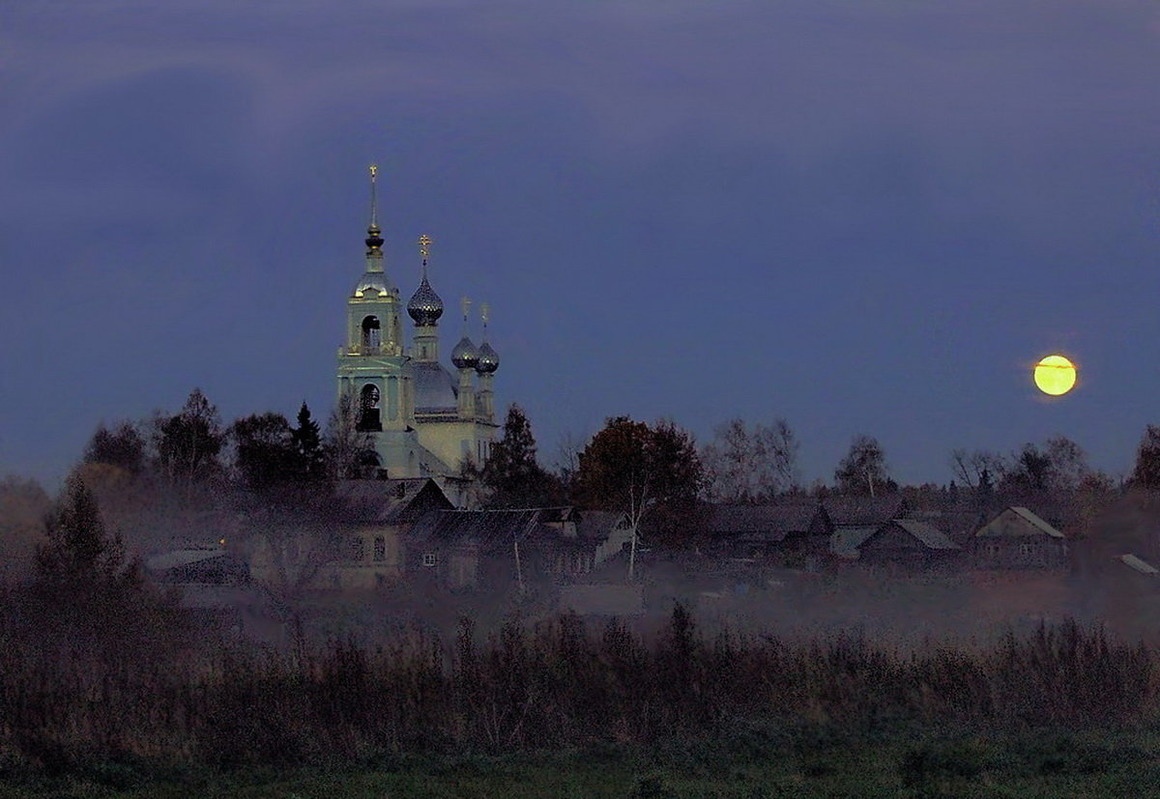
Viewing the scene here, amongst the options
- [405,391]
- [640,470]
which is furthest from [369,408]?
[640,470]

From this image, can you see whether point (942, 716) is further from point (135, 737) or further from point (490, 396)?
point (490, 396)

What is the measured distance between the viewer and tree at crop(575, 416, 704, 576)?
86.6 meters

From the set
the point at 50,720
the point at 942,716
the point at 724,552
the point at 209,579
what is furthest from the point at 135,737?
the point at 724,552

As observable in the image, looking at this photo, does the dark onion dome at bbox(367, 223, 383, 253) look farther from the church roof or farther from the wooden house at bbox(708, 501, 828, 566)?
the wooden house at bbox(708, 501, 828, 566)

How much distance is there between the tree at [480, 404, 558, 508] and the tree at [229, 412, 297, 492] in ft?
41.7

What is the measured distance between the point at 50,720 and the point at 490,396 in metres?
91.8

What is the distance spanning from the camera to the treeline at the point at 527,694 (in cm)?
2306

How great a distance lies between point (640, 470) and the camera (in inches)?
3440

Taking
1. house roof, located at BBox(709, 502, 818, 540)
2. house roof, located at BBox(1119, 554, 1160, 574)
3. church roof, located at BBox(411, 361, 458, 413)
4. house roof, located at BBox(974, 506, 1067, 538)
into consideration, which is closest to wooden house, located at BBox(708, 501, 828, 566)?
house roof, located at BBox(709, 502, 818, 540)

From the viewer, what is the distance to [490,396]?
11488 centimetres

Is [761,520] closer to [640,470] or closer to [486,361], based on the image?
[640,470]

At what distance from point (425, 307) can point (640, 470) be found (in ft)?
108

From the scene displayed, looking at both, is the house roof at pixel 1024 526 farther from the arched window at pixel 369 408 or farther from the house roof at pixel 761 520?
the arched window at pixel 369 408

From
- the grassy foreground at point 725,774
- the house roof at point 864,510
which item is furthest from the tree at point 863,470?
the grassy foreground at point 725,774
